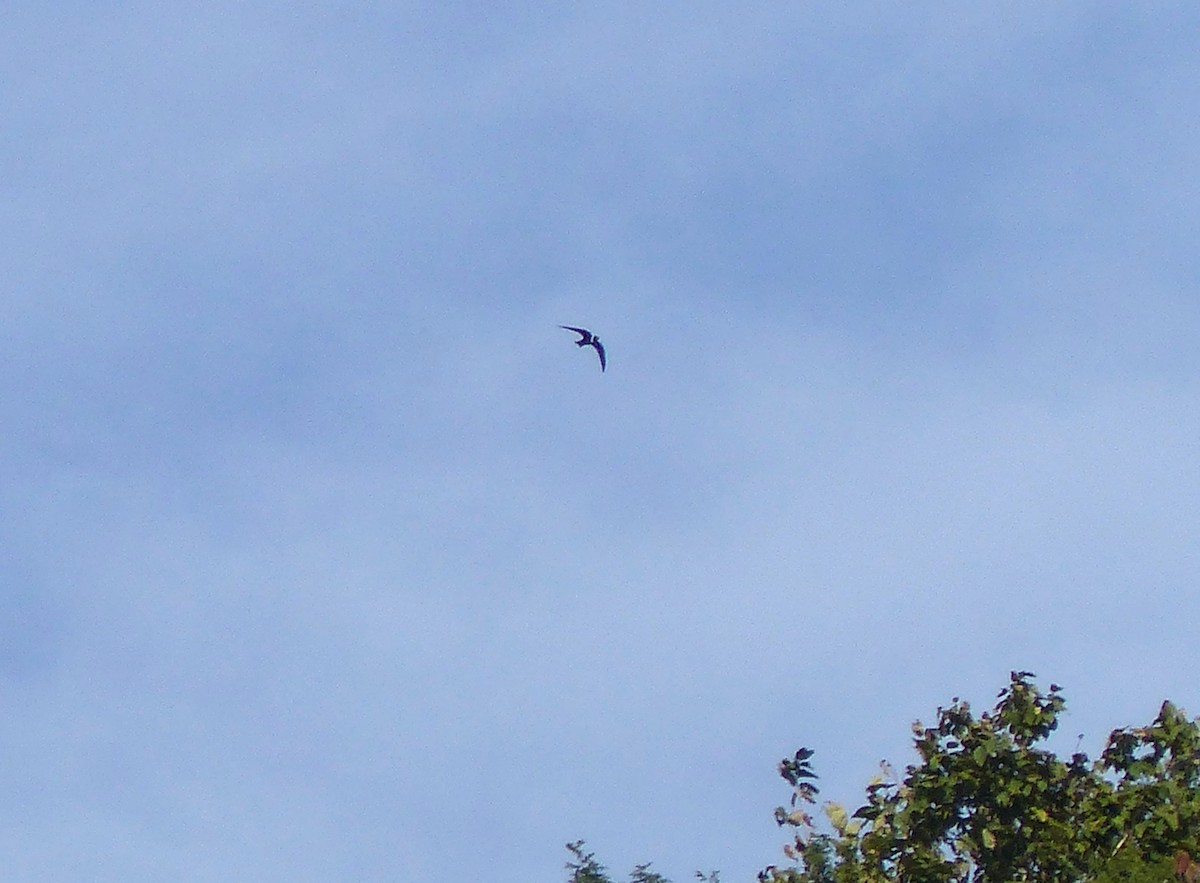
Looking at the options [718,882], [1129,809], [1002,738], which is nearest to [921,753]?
[1002,738]

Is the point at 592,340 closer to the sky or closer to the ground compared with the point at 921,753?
closer to the sky

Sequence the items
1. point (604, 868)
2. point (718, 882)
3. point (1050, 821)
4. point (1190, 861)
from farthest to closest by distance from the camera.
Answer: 1. point (718, 882)
2. point (604, 868)
3. point (1050, 821)
4. point (1190, 861)

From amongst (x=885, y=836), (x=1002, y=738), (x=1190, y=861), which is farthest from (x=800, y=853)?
(x=1190, y=861)

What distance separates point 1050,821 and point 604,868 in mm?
50716

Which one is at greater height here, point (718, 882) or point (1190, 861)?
point (718, 882)

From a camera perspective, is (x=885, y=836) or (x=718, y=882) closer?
(x=885, y=836)

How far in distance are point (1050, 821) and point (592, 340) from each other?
55.0 ft

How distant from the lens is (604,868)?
240 feet

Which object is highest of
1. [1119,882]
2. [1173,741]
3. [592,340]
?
[592,340]

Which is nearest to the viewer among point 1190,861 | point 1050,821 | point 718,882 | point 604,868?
point 1190,861

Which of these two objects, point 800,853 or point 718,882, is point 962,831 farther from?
point 718,882

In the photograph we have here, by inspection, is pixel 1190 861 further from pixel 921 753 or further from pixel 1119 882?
pixel 921 753

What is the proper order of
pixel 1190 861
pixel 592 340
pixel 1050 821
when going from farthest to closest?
pixel 592 340 < pixel 1050 821 < pixel 1190 861

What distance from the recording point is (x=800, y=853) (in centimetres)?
2458
